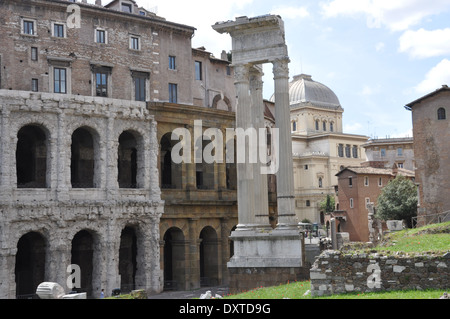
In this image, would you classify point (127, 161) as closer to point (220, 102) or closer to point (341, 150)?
point (220, 102)

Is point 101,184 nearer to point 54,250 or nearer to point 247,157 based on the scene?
point 54,250

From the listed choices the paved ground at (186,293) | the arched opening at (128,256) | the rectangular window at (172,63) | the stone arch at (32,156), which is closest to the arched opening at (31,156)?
the stone arch at (32,156)

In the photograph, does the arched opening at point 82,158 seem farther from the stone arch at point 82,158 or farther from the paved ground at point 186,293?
the paved ground at point 186,293

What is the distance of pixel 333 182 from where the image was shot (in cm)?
9362

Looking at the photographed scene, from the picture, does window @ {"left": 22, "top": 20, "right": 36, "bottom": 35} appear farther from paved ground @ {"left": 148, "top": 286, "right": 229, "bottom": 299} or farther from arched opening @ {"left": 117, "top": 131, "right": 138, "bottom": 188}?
paved ground @ {"left": 148, "top": 286, "right": 229, "bottom": 299}

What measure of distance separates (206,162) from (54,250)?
491 inches

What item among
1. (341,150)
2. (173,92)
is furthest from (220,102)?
(341,150)

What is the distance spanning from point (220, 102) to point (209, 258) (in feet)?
39.3

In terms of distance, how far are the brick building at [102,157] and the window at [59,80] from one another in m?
0.06

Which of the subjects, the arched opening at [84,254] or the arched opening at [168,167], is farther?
the arched opening at [168,167]

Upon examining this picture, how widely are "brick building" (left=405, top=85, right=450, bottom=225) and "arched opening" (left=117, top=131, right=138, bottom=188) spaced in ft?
72.5

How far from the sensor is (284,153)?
2867cm

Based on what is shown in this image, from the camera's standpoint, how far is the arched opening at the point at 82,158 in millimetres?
37969
